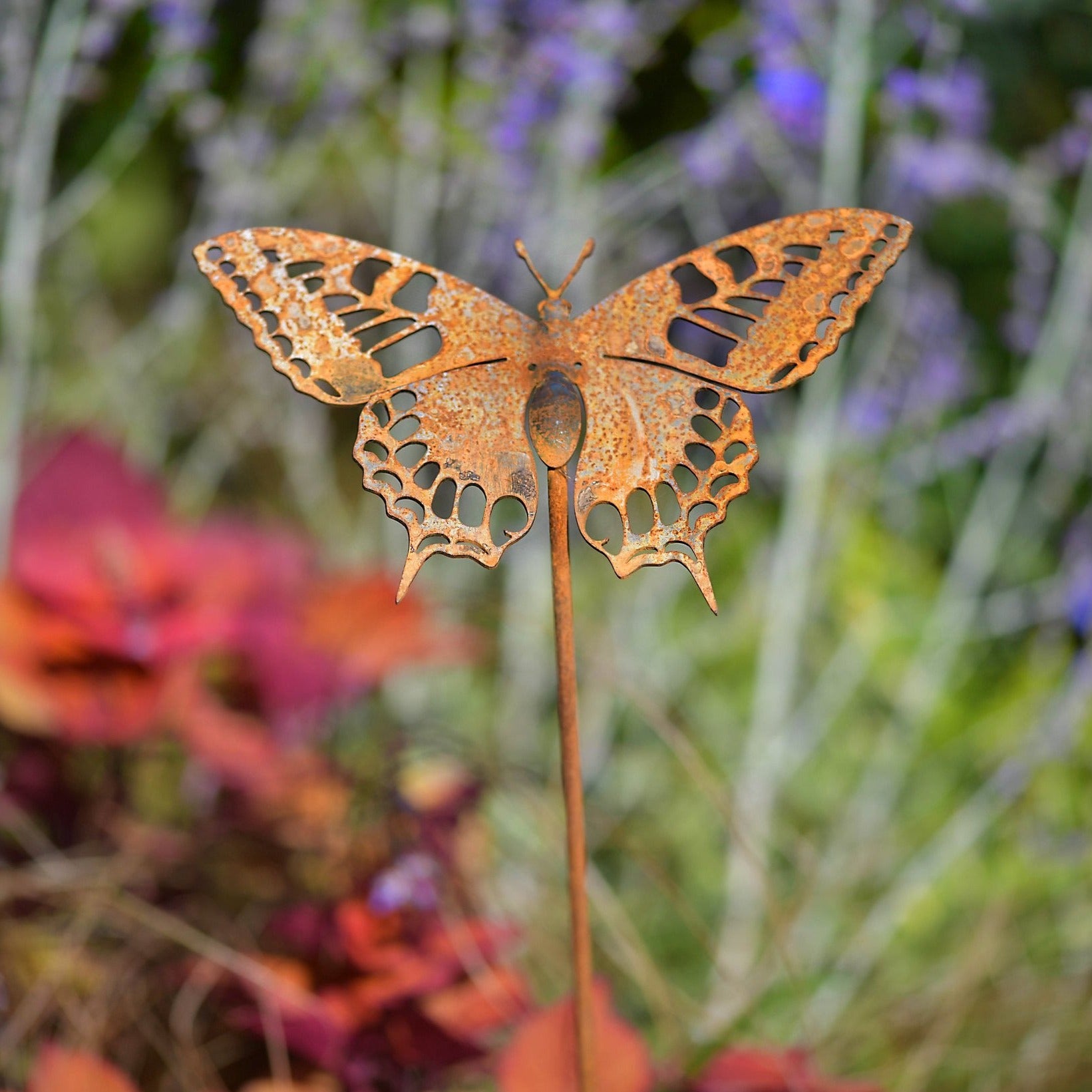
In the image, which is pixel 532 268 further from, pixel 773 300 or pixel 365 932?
pixel 365 932

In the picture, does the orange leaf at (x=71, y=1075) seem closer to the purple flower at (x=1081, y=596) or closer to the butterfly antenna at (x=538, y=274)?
the butterfly antenna at (x=538, y=274)

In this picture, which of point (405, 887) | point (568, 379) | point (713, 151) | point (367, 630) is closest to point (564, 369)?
point (568, 379)

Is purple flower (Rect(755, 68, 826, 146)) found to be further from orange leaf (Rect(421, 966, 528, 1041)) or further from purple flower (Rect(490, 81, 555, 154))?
orange leaf (Rect(421, 966, 528, 1041))

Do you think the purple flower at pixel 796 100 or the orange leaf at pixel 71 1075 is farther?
the purple flower at pixel 796 100

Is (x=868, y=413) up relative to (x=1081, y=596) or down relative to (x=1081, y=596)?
up

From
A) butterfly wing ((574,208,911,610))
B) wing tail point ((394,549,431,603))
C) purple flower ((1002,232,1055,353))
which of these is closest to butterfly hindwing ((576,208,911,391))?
butterfly wing ((574,208,911,610))

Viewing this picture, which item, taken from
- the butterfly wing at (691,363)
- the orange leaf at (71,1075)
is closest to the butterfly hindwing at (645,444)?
the butterfly wing at (691,363)

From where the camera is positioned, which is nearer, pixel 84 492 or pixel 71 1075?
pixel 71 1075
